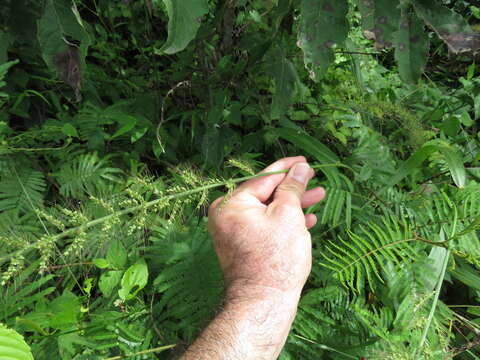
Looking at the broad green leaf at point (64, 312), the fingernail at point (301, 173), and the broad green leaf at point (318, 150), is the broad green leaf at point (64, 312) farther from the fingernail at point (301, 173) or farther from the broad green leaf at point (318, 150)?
the broad green leaf at point (318, 150)

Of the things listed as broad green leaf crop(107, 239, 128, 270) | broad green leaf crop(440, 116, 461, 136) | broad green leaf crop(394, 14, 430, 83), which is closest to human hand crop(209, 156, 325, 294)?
broad green leaf crop(107, 239, 128, 270)

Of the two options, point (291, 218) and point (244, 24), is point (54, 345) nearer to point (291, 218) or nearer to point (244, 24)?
point (291, 218)

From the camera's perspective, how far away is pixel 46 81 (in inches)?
76.6

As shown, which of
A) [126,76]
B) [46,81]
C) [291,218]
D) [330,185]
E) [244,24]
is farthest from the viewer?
[126,76]

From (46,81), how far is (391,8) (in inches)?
72.8

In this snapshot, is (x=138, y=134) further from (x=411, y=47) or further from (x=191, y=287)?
(x=411, y=47)

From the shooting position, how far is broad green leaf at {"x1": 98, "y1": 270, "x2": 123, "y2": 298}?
1271 mm

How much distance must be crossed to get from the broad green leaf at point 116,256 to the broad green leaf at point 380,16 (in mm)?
1170

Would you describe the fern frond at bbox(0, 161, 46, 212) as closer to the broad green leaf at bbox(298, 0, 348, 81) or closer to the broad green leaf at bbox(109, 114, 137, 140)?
the broad green leaf at bbox(109, 114, 137, 140)

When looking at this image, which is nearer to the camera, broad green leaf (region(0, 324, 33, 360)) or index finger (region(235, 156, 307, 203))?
broad green leaf (region(0, 324, 33, 360))

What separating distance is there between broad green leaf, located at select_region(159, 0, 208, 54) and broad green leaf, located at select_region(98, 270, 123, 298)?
3.03 feet

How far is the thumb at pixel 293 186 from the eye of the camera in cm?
117

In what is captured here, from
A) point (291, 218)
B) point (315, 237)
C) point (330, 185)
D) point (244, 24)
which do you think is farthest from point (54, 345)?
point (244, 24)

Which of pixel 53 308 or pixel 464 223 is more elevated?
pixel 464 223
